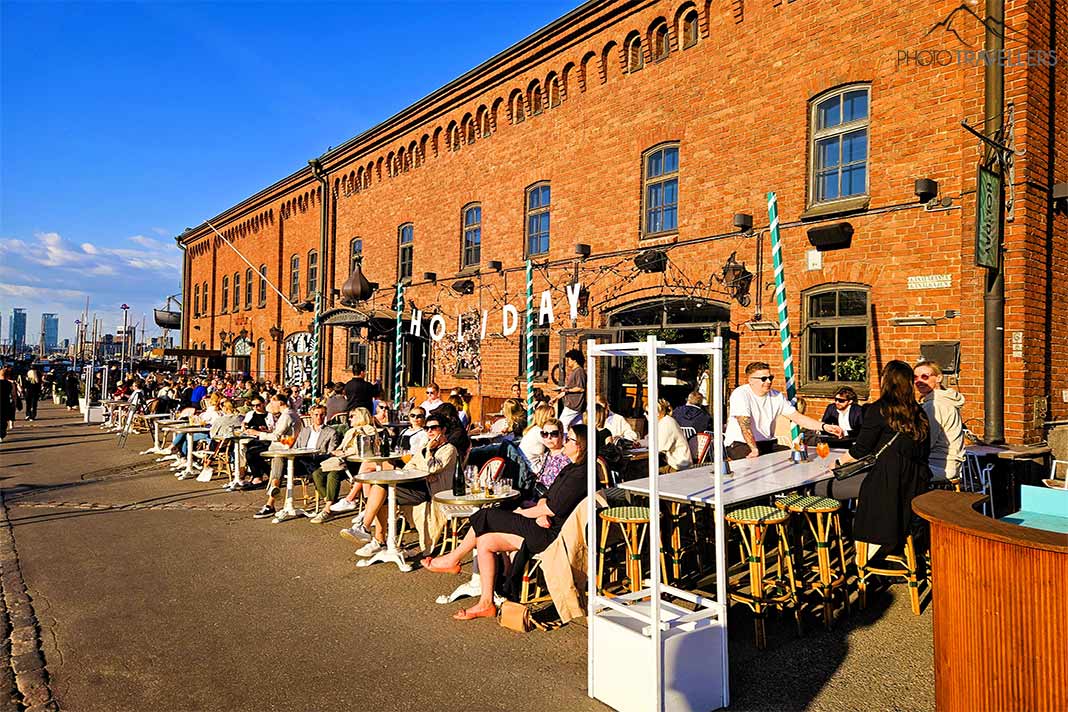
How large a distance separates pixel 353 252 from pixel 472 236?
22.2 ft

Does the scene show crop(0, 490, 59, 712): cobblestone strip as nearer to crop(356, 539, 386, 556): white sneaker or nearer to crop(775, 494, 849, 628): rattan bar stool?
crop(356, 539, 386, 556): white sneaker

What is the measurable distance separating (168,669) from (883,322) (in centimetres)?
924

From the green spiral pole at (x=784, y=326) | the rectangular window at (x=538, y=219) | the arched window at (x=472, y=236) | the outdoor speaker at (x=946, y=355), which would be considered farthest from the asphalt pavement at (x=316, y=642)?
the arched window at (x=472, y=236)

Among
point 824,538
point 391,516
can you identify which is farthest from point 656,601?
point 391,516

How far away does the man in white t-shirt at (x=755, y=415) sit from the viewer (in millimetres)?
7344

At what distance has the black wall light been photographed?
33.4ft

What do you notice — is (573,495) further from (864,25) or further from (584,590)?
(864,25)

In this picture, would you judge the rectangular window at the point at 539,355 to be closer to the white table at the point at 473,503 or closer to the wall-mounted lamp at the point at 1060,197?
the wall-mounted lamp at the point at 1060,197

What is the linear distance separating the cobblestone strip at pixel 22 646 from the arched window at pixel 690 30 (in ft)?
40.8

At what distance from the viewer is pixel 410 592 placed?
6.21 metres

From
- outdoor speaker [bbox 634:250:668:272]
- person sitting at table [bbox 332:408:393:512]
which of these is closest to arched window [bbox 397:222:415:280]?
outdoor speaker [bbox 634:250:668:272]

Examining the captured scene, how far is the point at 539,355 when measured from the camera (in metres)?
15.9

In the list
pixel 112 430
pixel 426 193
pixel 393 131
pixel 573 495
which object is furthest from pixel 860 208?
pixel 112 430

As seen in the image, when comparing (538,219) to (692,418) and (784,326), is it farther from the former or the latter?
(784,326)
